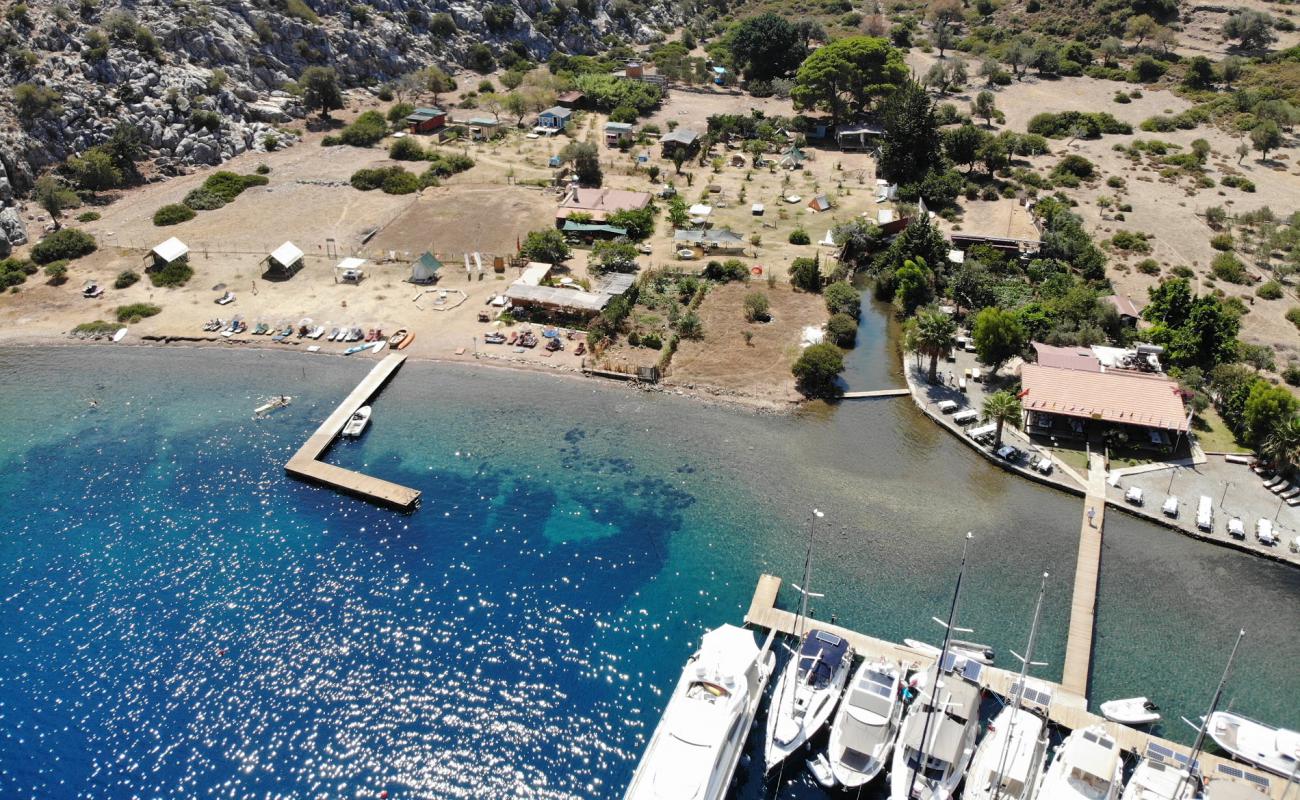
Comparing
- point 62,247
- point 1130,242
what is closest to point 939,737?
point 1130,242

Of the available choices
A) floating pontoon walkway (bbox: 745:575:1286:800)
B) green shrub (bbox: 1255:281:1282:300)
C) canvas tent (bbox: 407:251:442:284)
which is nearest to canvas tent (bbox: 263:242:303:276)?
canvas tent (bbox: 407:251:442:284)

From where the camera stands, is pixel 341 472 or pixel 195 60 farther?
pixel 195 60

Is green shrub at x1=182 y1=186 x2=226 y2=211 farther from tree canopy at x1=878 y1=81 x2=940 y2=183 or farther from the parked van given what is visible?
the parked van

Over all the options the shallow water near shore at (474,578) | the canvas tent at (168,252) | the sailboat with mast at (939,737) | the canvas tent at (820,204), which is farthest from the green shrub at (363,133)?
the sailboat with mast at (939,737)

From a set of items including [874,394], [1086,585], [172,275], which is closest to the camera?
[1086,585]

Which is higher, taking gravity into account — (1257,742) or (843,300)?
(843,300)

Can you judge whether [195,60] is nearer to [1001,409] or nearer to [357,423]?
[357,423]
